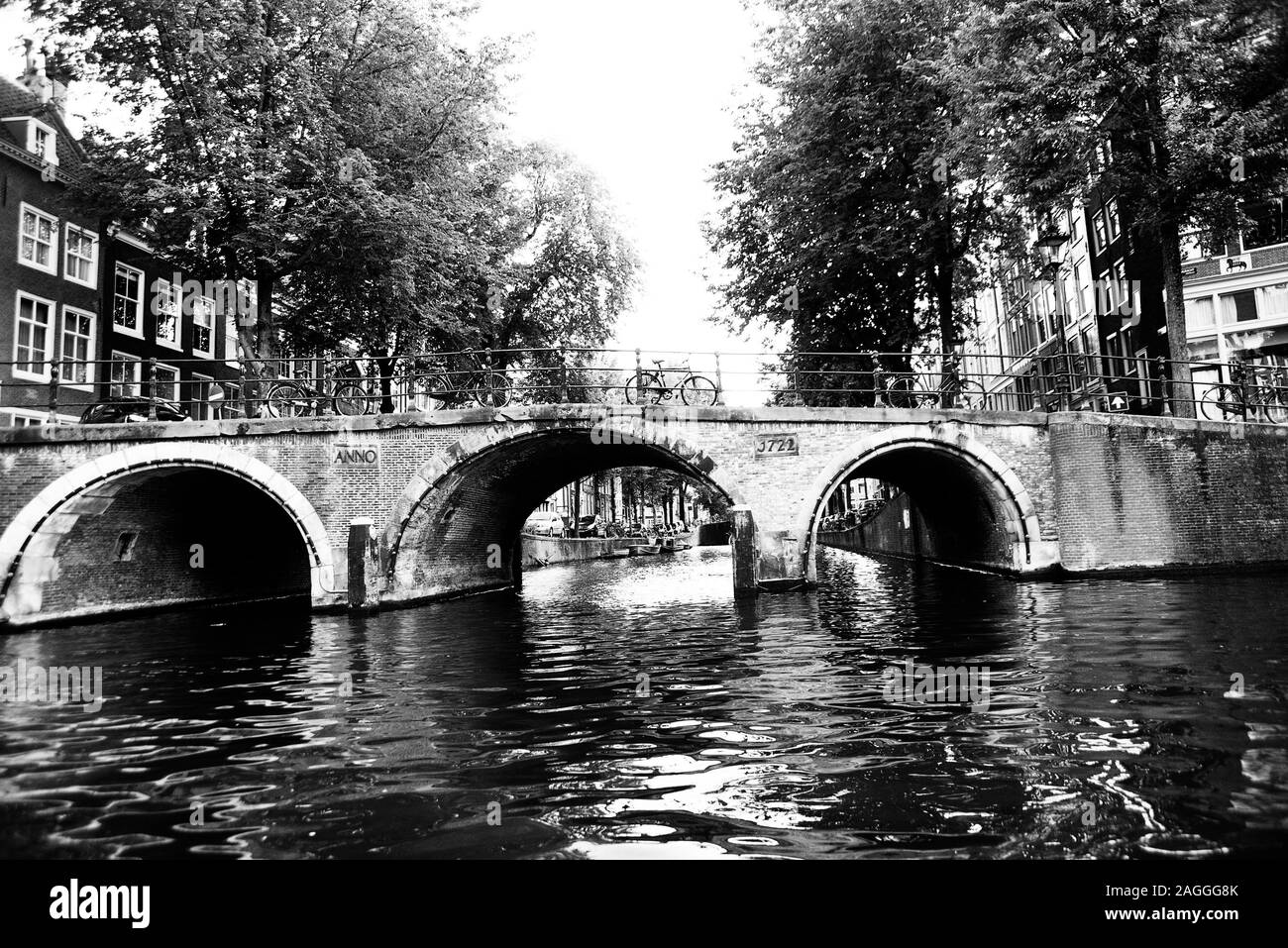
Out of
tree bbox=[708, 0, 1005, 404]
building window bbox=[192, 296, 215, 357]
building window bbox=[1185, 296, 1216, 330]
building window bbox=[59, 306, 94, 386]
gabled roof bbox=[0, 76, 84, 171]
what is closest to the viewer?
tree bbox=[708, 0, 1005, 404]

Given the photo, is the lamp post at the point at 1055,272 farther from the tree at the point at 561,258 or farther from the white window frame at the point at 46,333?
the white window frame at the point at 46,333

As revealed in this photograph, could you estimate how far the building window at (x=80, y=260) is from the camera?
25594mm

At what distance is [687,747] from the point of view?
16.8 ft

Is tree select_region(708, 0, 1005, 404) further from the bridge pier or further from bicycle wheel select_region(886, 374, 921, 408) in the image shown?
the bridge pier

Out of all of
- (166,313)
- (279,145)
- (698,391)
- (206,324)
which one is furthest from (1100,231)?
(166,313)

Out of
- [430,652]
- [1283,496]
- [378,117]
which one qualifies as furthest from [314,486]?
[1283,496]

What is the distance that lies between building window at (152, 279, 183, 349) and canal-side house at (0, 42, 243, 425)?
0.06 metres

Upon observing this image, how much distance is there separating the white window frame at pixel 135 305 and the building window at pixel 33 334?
2533 mm

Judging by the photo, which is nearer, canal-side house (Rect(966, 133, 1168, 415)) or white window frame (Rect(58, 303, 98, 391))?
canal-side house (Rect(966, 133, 1168, 415))

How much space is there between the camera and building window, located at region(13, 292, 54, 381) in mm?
23688

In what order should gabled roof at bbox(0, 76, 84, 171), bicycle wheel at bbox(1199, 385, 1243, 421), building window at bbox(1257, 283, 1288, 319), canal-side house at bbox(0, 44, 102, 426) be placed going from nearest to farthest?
bicycle wheel at bbox(1199, 385, 1243, 421) < canal-side house at bbox(0, 44, 102, 426) < gabled roof at bbox(0, 76, 84, 171) < building window at bbox(1257, 283, 1288, 319)

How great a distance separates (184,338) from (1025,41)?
97.1 ft

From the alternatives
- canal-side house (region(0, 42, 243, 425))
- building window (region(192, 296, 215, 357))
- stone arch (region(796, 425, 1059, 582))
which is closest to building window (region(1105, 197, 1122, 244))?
stone arch (region(796, 425, 1059, 582))
